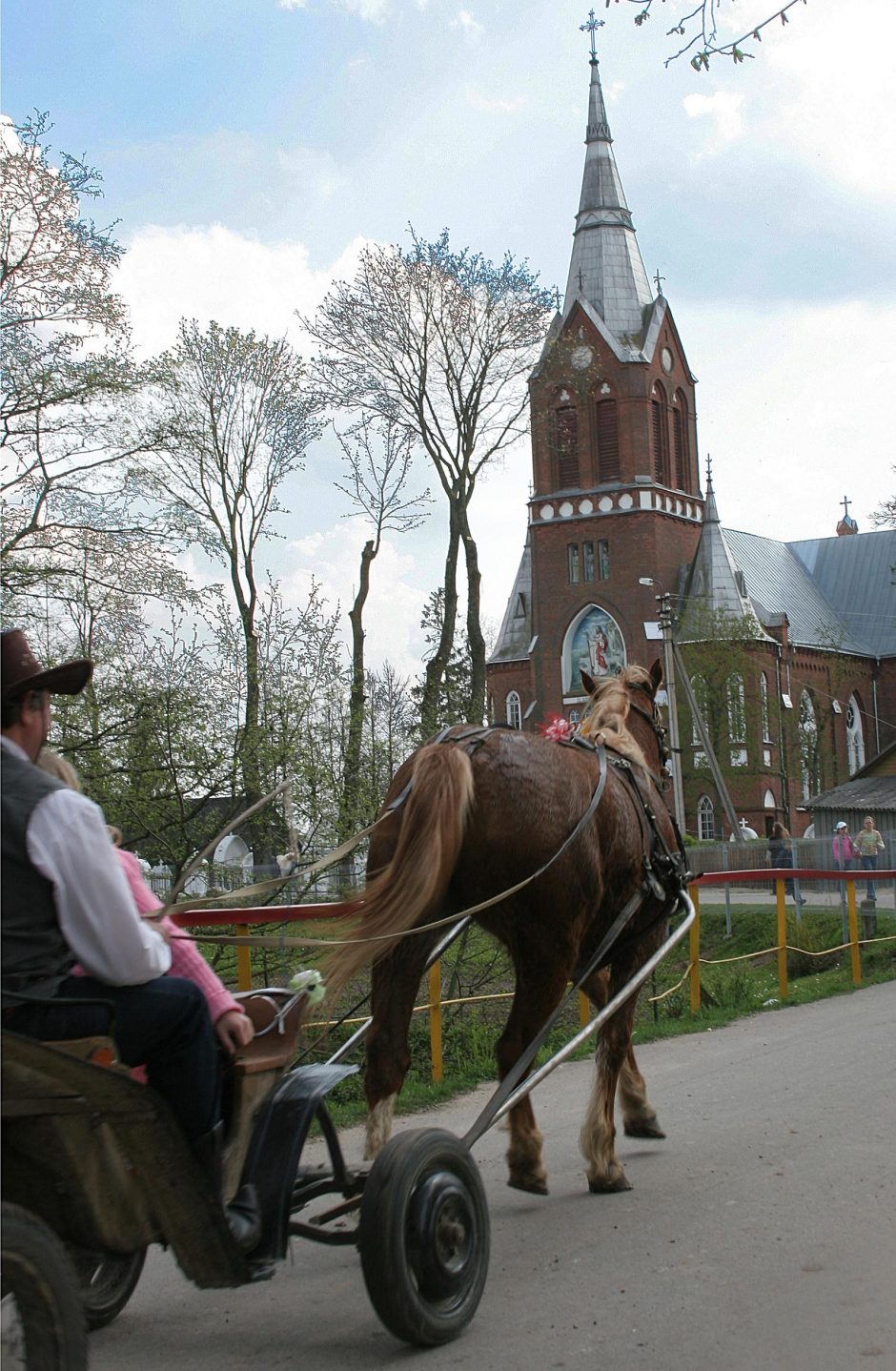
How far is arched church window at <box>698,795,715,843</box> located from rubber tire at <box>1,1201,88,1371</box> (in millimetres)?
57329

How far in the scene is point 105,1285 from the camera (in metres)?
4.45

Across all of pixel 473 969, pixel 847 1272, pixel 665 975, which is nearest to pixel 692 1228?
pixel 847 1272

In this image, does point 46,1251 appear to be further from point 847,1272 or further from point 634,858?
point 634,858

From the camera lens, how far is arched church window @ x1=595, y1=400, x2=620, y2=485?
66250 mm

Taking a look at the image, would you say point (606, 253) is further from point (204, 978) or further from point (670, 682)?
point (204, 978)

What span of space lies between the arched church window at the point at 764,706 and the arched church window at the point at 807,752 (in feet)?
6.77

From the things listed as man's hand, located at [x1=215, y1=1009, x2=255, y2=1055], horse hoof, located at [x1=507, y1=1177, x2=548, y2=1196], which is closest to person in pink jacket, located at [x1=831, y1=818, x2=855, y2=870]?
horse hoof, located at [x1=507, y1=1177, x2=548, y2=1196]

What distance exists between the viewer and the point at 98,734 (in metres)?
12.4

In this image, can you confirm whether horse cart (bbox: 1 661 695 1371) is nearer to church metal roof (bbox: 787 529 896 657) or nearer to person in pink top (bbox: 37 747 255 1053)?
person in pink top (bbox: 37 747 255 1053)

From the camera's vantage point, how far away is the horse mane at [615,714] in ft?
23.1

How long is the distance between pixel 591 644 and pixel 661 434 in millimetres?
10955

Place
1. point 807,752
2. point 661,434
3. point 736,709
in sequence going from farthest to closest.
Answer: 1. point 661,434
2. point 807,752
3. point 736,709

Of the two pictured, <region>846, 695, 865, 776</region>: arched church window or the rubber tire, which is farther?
<region>846, 695, 865, 776</region>: arched church window

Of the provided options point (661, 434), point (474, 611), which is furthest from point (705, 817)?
point (474, 611)
